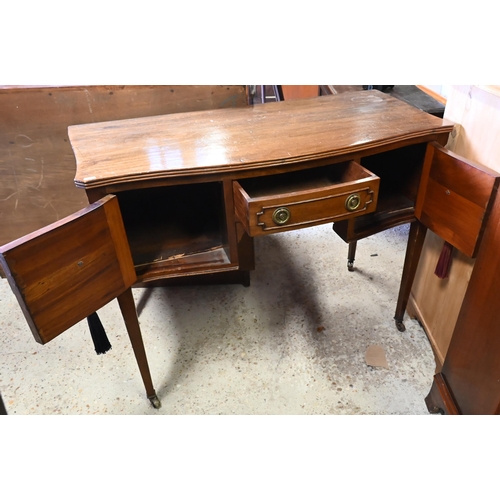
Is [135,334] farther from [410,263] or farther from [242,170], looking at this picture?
[410,263]

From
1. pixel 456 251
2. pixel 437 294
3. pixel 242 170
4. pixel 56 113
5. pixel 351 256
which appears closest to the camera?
pixel 242 170

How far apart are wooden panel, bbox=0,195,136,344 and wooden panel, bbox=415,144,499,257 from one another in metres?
0.81

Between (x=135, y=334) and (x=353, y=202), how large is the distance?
65 cm

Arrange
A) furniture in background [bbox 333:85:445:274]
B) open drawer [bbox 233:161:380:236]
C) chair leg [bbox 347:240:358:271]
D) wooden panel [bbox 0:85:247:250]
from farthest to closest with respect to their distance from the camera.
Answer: chair leg [bbox 347:240:358:271], wooden panel [bbox 0:85:247:250], furniture in background [bbox 333:85:445:274], open drawer [bbox 233:161:380:236]

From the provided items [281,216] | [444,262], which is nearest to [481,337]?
[444,262]

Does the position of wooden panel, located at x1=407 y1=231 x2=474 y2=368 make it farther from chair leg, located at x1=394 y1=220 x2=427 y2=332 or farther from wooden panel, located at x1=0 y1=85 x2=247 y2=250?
wooden panel, located at x1=0 y1=85 x2=247 y2=250

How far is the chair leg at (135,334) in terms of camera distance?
41.4 inches

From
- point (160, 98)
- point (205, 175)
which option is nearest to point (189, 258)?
point (205, 175)

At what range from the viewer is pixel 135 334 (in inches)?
43.9

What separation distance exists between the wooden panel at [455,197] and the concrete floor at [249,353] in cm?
48

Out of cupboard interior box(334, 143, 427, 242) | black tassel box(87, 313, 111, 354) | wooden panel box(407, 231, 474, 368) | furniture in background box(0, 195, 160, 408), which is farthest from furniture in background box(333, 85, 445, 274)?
black tassel box(87, 313, 111, 354)

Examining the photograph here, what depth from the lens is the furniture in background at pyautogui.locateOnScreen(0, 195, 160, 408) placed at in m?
0.74

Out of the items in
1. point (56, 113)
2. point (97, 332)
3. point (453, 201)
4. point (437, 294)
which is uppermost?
point (56, 113)

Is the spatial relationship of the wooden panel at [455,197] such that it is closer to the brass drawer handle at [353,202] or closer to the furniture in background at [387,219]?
the furniture in background at [387,219]
